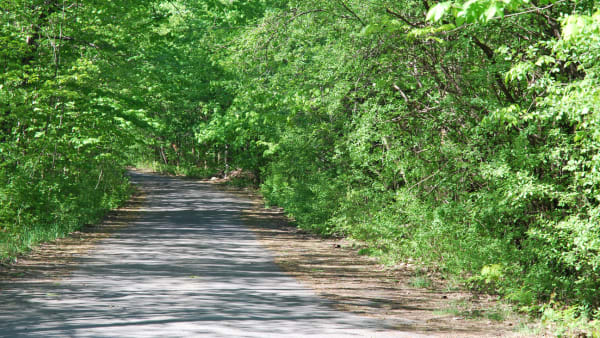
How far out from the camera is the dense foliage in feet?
26.4

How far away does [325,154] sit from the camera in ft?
62.7

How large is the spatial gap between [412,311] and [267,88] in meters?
7.98

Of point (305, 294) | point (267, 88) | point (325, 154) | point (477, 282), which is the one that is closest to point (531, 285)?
point (477, 282)

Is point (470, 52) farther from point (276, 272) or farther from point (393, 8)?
point (276, 272)

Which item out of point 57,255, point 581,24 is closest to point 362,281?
point 57,255

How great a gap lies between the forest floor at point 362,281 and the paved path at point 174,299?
1.23 ft

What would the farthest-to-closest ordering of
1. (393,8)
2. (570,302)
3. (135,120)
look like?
(135,120) → (393,8) → (570,302)

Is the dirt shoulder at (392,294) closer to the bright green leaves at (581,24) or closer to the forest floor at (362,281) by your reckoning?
the forest floor at (362,281)

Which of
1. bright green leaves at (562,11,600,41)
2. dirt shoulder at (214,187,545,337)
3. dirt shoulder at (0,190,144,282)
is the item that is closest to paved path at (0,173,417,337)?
dirt shoulder at (0,190,144,282)

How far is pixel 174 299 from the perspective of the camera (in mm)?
9156

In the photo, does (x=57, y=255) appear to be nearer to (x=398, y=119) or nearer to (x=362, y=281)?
(x=362, y=281)

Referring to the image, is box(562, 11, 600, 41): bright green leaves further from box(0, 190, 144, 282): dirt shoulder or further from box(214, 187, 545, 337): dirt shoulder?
box(0, 190, 144, 282): dirt shoulder

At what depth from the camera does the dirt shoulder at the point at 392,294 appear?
8133 millimetres

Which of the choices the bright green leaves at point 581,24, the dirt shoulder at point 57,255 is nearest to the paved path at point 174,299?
the dirt shoulder at point 57,255
